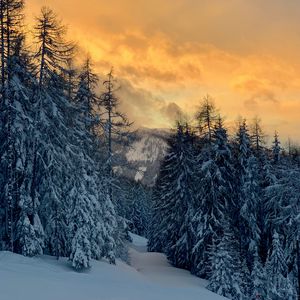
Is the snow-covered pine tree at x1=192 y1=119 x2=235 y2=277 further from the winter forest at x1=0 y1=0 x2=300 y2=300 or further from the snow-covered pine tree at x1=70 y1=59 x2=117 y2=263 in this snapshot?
the snow-covered pine tree at x1=70 y1=59 x2=117 y2=263

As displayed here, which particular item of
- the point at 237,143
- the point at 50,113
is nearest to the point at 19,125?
the point at 50,113

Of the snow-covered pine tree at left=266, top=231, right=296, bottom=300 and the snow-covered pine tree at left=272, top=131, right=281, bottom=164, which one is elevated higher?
the snow-covered pine tree at left=272, top=131, right=281, bottom=164

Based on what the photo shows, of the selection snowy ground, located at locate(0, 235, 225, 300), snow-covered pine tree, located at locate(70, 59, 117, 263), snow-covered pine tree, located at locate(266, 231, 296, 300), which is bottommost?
snow-covered pine tree, located at locate(266, 231, 296, 300)

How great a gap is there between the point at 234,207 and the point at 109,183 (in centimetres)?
1271

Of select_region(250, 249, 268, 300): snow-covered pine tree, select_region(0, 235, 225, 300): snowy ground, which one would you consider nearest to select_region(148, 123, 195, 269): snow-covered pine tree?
select_region(250, 249, 268, 300): snow-covered pine tree

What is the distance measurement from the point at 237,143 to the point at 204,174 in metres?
7.03

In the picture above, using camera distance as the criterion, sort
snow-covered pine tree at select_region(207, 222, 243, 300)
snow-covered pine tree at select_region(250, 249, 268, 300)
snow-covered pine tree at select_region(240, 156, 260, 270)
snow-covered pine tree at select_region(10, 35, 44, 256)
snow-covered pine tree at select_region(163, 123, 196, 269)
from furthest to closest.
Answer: snow-covered pine tree at select_region(163, 123, 196, 269), snow-covered pine tree at select_region(240, 156, 260, 270), snow-covered pine tree at select_region(250, 249, 268, 300), snow-covered pine tree at select_region(207, 222, 243, 300), snow-covered pine tree at select_region(10, 35, 44, 256)

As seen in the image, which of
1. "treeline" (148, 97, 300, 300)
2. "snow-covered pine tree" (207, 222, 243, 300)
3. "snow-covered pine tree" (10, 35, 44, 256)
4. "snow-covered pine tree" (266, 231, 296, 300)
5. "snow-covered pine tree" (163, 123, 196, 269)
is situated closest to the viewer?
"snow-covered pine tree" (10, 35, 44, 256)

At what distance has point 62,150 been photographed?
80.5 ft

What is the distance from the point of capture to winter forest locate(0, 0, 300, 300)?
22125 mm

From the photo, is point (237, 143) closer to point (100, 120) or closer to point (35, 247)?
point (100, 120)

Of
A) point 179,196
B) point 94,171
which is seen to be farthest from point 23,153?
point 179,196

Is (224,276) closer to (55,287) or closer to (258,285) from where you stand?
(258,285)

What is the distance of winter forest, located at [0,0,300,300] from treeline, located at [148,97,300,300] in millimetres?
114
